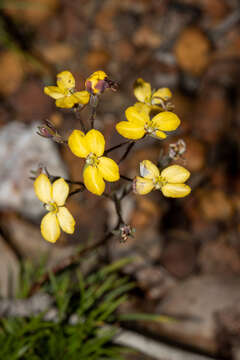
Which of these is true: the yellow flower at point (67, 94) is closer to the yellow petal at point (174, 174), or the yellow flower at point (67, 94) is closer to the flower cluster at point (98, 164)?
the flower cluster at point (98, 164)

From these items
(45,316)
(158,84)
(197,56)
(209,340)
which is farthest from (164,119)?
(197,56)

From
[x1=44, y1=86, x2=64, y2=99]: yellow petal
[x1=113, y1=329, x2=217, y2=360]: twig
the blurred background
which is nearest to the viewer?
[x1=44, y1=86, x2=64, y2=99]: yellow petal

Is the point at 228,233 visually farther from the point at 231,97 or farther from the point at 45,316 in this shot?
the point at 45,316

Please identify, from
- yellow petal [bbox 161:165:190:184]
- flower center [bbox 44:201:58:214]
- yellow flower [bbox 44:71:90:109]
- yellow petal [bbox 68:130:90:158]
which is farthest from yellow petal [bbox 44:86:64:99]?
yellow petal [bbox 161:165:190:184]

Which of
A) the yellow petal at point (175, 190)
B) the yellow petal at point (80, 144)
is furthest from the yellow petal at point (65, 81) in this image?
the yellow petal at point (175, 190)

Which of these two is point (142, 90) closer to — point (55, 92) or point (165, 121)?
point (165, 121)

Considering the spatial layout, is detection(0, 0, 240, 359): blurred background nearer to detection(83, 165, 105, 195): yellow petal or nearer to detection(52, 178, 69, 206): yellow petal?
detection(52, 178, 69, 206): yellow petal

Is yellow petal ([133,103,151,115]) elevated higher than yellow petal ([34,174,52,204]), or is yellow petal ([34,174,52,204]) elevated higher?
yellow petal ([133,103,151,115])
